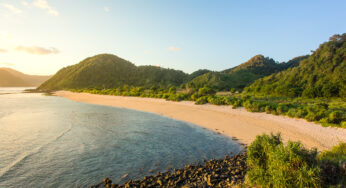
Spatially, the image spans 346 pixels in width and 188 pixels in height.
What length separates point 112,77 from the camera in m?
122

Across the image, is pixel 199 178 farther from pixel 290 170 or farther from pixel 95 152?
pixel 95 152

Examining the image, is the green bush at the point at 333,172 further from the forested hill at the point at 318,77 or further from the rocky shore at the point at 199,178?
the forested hill at the point at 318,77

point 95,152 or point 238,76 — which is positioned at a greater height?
point 238,76

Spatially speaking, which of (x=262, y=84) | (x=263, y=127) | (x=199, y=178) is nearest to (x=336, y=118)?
(x=263, y=127)

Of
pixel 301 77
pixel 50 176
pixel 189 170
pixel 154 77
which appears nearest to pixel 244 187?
pixel 189 170

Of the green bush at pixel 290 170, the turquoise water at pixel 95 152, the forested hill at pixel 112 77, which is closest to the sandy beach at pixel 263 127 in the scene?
the turquoise water at pixel 95 152

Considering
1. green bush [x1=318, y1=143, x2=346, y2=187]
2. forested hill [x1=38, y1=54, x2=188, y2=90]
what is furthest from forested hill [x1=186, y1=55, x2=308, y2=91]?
green bush [x1=318, y1=143, x2=346, y2=187]

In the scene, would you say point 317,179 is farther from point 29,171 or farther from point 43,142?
Result: point 43,142

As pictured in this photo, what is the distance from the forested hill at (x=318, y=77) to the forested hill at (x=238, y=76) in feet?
47.7

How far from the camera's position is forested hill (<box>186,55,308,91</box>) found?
230 ft

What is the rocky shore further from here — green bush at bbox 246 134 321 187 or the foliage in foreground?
the foliage in foreground

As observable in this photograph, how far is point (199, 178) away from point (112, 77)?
124m

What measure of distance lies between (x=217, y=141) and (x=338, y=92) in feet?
119

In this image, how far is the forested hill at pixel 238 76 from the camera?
7016 centimetres
